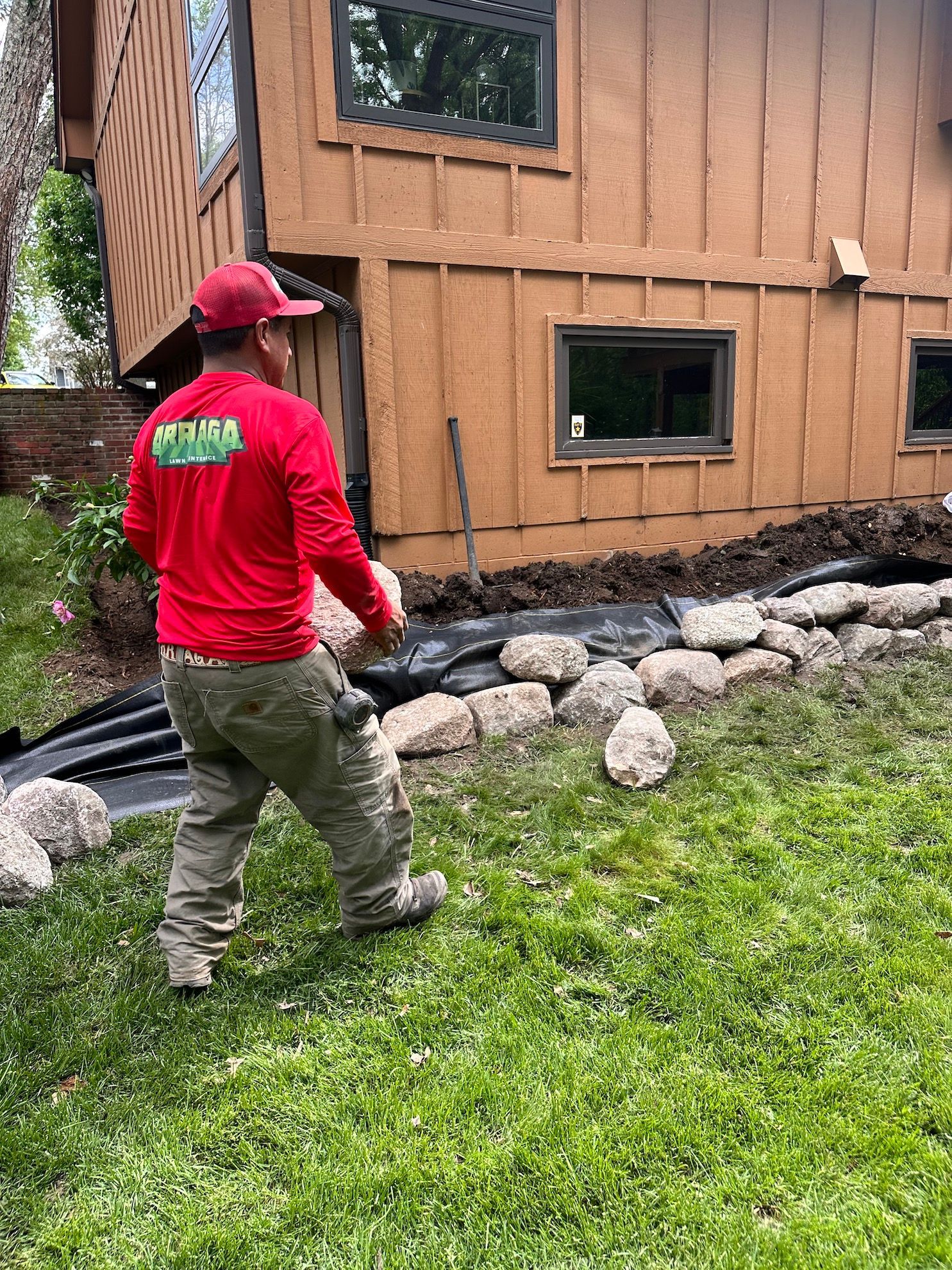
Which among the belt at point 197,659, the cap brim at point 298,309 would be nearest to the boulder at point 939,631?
the cap brim at point 298,309

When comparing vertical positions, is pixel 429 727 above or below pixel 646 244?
below

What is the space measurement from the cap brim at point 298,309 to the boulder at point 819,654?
12.6ft

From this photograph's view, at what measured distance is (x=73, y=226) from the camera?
17609mm

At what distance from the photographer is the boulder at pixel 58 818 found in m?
3.43

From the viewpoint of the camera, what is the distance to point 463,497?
227 inches

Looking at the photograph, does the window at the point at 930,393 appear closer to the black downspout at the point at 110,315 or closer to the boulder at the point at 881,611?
the boulder at the point at 881,611

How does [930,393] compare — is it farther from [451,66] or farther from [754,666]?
[451,66]

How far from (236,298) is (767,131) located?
5933 mm

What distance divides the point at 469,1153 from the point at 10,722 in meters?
3.80

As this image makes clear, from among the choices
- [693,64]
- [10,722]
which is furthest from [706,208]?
[10,722]

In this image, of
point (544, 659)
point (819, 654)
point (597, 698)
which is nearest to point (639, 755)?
point (597, 698)

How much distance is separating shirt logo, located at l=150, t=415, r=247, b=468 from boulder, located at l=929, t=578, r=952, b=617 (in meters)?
5.28

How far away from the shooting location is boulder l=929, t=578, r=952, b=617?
19.7ft

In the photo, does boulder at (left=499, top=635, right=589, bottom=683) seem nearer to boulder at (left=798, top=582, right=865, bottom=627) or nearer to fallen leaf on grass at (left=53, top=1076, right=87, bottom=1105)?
boulder at (left=798, top=582, right=865, bottom=627)
